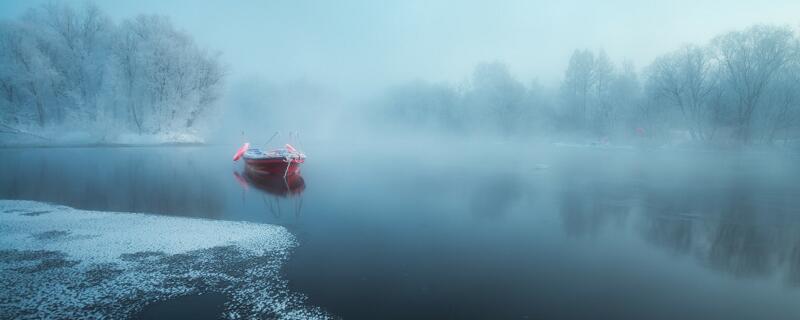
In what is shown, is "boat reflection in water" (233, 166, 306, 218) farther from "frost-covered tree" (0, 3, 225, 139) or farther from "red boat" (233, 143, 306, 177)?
"frost-covered tree" (0, 3, 225, 139)

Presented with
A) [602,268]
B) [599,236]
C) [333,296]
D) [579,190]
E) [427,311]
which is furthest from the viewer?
[579,190]

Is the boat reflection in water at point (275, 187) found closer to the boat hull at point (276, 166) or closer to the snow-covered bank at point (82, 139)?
the boat hull at point (276, 166)

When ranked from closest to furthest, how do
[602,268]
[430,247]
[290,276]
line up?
[290,276] < [602,268] < [430,247]

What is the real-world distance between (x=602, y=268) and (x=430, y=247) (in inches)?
153

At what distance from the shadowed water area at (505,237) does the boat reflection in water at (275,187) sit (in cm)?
14

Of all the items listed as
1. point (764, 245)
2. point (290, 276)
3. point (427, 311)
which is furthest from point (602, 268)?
point (290, 276)

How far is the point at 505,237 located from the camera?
10.2 metres

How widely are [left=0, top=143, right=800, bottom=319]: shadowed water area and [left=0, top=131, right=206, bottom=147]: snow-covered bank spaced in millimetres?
26218

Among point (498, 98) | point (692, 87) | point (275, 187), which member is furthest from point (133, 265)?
point (498, 98)

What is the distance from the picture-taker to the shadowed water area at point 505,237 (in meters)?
6.34

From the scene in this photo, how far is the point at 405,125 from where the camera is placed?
87438 mm

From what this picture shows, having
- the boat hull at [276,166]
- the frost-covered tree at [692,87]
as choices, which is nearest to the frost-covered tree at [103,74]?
the boat hull at [276,166]

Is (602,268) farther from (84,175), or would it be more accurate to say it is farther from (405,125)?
(405,125)

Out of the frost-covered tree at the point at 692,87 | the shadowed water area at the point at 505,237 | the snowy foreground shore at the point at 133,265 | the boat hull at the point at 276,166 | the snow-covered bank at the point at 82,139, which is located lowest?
the shadowed water area at the point at 505,237
